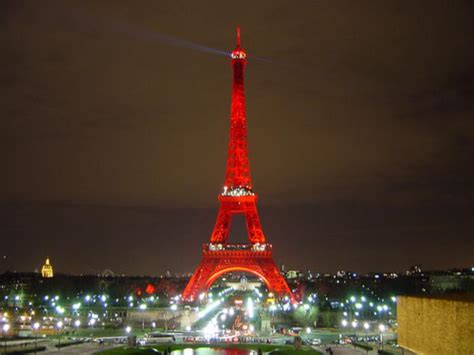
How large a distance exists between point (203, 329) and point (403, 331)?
4934cm

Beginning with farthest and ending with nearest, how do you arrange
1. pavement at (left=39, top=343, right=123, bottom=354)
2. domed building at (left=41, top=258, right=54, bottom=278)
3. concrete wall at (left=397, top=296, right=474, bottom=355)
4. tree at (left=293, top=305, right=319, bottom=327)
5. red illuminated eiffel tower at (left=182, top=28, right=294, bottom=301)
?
domed building at (left=41, top=258, right=54, bottom=278) < red illuminated eiffel tower at (left=182, top=28, right=294, bottom=301) < tree at (left=293, top=305, right=319, bottom=327) < pavement at (left=39, top=343, right=123, bottom=354) < concrete wall at (left=397, top=296, right=474, bottom=355)

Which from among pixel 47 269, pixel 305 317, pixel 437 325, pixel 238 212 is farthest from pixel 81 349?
pixel 47 269

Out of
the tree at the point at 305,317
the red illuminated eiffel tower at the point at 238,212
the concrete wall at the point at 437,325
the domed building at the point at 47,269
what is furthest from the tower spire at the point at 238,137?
the domed building at the point at 47,269

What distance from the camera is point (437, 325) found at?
16.3m

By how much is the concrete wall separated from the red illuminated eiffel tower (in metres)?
63.3

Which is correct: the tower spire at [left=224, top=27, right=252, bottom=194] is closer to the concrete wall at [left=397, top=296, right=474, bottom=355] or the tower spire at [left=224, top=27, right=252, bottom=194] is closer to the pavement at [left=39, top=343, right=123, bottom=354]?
the pavement at [left=39, top=343, right=123, bottom=354]

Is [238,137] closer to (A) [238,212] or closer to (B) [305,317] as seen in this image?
(A) [238,212]

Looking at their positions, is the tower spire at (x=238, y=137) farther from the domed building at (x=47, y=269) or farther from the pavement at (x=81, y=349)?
the domed building at (x=47, y=269)

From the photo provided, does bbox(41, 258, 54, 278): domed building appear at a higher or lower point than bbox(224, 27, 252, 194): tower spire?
lower

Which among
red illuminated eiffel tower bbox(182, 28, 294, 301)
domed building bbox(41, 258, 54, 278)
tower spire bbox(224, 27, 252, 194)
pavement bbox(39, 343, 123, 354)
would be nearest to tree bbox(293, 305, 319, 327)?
red illuminated eiffel tower bbox(182, 28, 294, 301)

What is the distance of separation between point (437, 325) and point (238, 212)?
70.2 meters

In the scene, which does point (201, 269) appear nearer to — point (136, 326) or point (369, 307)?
point (136, 326)

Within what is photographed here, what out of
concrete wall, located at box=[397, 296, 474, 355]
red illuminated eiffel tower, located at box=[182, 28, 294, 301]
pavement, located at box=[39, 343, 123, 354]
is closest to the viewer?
concrete wall, located at box=[397, 296, 474, 355]

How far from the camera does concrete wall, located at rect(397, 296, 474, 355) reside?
1461 cm
